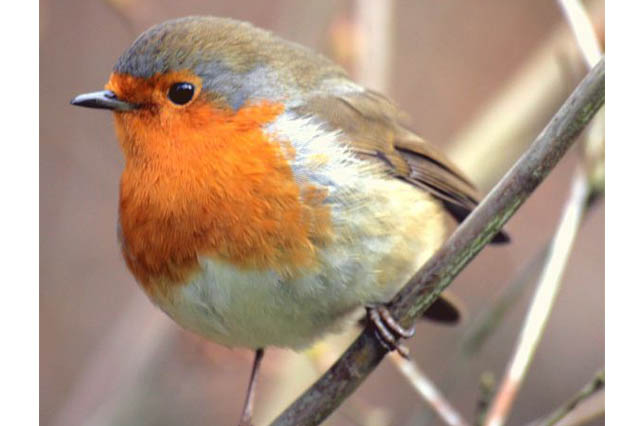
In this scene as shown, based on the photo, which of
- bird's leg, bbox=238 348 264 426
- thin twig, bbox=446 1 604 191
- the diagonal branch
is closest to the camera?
the diagonal branch

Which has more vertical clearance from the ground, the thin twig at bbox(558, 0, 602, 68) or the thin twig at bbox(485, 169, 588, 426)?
the thin twig at bbox(558, 0, 602, 68)

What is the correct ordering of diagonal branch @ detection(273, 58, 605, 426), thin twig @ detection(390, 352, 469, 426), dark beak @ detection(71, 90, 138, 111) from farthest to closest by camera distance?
thin twig @ detection(390, 352, 469, 426), dark beak @ detection(71, 90, 138, 111), diagonal branch @ detection(273, 58, 605, 426)

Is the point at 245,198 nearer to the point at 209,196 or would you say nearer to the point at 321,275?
the point at 209,196

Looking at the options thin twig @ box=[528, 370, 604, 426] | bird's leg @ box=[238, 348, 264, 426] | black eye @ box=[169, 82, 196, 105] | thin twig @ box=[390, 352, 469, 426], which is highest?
black eye @ box=[169, 82, 196, 105]

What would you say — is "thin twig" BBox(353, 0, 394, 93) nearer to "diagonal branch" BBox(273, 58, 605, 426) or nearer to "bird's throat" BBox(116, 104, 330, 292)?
"bird's throat" BBox(116, 104, 330, 292)

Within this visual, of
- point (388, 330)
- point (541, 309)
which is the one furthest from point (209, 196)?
point (541, 309)

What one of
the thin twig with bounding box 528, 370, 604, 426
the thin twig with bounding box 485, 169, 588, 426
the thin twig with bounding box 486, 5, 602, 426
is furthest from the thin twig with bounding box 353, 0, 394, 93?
the thin twig with bounding box 528, 370, 604, 426
